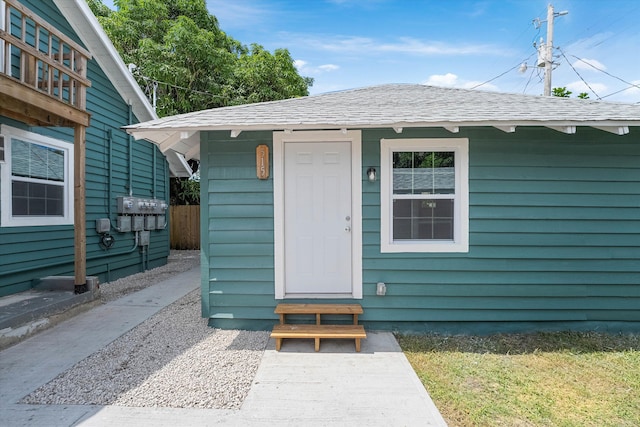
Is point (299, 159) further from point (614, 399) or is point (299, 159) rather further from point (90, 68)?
point (90, 68)

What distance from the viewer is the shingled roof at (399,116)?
3562mm

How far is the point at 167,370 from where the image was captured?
3.03 m

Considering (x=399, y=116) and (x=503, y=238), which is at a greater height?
(x=399, y=116)

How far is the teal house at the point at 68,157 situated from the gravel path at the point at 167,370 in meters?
1.84

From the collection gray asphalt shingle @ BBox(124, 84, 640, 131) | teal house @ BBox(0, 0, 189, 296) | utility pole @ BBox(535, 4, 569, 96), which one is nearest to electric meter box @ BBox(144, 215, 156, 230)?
teal house @ BBox(0, 0, 189, 296)

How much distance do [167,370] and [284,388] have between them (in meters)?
1.08

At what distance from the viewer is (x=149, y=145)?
8.41 m

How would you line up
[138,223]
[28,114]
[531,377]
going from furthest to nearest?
1. [138,223]
2. [28,114]
3. [531,377]

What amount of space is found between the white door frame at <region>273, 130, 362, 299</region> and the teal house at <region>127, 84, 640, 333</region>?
2 cm

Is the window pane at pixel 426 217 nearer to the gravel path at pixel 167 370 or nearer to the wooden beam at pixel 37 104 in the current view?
the gravel path at pixel 167 370

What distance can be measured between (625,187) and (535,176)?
105 cm

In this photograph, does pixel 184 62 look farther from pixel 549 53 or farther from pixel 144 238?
pixel 549 53

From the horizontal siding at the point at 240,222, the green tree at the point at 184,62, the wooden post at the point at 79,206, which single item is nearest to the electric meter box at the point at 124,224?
the wooden post at the point at 79,206

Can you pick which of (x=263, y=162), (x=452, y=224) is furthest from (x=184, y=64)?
(x=452, y=224)
